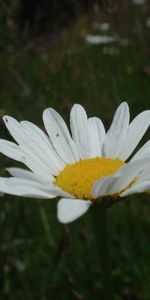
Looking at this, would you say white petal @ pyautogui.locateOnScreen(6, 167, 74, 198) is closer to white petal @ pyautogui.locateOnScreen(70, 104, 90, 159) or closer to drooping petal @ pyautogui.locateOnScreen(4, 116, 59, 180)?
drooping petal @ pyautogui.locateOnScreen(4, 116, 59, 180)

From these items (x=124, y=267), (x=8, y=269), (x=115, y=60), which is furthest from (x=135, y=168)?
(x=115, y=60)

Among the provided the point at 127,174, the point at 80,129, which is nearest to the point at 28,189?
the point at 127,174

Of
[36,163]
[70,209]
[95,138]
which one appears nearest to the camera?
[70,209]

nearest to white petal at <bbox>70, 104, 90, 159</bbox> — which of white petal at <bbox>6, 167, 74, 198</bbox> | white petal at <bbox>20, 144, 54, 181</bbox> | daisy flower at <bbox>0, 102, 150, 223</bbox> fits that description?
daisy flower at <bbox>0, 102, 150, 223</bbox>

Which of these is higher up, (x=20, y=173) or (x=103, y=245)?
(x=20, y=173)

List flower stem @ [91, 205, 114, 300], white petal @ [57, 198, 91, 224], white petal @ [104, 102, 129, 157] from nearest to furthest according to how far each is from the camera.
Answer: white petal @ [57, 198, 91, 224]
flower stem @ [91, 205, 114, 300]
white petal @ [104, 102, 129, 157]

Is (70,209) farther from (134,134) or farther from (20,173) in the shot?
(134,134)

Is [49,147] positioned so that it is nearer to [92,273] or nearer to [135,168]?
[135,168]
